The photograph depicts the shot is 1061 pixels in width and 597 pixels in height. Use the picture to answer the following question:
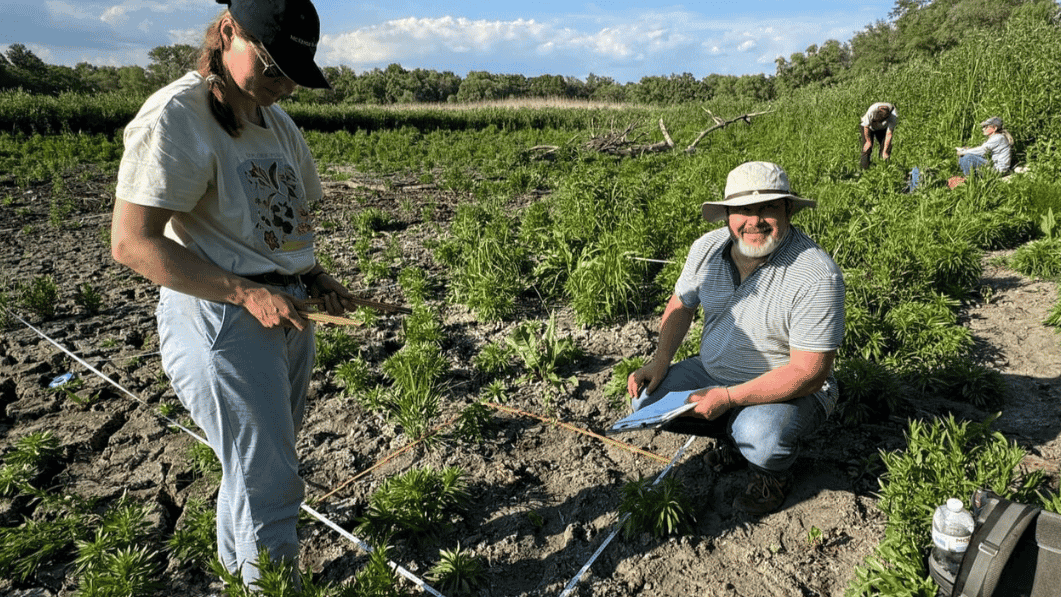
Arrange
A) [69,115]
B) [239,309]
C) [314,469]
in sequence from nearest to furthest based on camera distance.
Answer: [239,309] → [314,469] → [69,115]

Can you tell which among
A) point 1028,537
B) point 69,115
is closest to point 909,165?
point 1028,537

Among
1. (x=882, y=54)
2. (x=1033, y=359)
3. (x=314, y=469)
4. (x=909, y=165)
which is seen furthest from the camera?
(x=882, y=54)

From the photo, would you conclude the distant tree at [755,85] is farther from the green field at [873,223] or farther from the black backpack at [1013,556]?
the black backpack at [1013,556]

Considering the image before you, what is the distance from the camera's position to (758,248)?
2.88 metres

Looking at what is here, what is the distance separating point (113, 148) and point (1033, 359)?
20.1 m

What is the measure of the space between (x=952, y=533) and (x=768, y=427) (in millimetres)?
812

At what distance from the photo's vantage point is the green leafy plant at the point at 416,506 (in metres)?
3.03

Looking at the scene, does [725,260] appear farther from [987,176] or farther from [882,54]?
[882,54]

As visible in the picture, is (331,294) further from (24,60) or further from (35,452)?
(24,60)

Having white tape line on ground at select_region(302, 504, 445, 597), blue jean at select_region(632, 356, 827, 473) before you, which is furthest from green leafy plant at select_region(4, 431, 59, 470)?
blue jean at select_region(632, 356, 827, 473)

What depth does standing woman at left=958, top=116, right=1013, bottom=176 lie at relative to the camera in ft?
26.5

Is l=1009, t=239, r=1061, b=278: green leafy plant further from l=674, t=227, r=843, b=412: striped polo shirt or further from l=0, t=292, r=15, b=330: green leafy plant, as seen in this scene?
Result: l=0, t=292, r=15, b=330: green leafy plant

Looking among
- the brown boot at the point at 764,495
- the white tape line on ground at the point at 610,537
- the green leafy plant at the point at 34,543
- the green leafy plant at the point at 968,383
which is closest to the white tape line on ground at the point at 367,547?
the white tape line on ground at the point at 610,537

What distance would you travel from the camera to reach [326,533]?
10.3 feet
